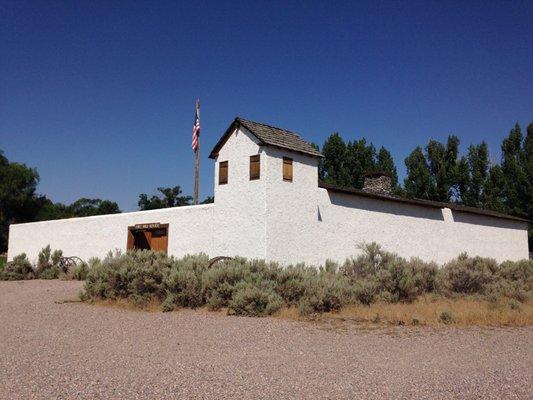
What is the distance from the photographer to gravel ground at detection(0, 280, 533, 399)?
4.98 meters

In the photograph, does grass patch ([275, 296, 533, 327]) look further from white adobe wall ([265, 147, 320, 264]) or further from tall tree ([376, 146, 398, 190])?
tall tree ([376, 146, 398, 190])

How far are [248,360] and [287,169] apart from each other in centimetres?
982

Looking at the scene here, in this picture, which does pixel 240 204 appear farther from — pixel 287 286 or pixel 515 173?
pixel 515 173

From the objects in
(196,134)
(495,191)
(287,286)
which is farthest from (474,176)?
(287,286)

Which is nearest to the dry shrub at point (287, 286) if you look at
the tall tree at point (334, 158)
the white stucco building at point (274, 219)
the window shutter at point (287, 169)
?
the white stucco building at point (274, 219)

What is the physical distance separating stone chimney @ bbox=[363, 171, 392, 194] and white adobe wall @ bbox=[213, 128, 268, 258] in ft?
35.2

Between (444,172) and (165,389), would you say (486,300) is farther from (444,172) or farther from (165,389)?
(444,172)

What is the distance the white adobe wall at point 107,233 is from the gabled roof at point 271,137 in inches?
97.8

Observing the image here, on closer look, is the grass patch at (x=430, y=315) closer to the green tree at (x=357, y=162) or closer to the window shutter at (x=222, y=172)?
the window shutter at (x=222, y=172)

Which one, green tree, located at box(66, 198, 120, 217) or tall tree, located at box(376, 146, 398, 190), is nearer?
tall tree, located at box(376, 146, 398, 190)

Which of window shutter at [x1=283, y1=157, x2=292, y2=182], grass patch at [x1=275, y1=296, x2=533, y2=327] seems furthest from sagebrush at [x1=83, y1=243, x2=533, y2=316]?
window shutter at [x1=283, y1=157, x2=292, y2=182]

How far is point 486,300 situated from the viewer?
12422mm

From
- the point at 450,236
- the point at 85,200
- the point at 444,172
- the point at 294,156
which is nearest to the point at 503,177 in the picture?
the point at 444,172

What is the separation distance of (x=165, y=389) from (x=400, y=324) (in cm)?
569
